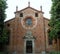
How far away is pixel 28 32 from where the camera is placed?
2969 centimetres

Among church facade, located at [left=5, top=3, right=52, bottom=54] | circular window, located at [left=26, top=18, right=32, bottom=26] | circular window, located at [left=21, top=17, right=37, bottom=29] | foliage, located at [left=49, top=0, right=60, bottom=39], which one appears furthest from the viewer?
circular window, located at [left=26, top=18, right=32, bottom=26]

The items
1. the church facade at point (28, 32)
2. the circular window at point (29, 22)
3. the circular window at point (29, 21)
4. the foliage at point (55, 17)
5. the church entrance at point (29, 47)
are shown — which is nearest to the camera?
the foliage at point (55, 17)

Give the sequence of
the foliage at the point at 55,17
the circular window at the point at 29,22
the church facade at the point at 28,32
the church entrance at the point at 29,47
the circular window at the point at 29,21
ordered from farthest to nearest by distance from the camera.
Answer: the circular window at the point at 29,21 → the circular window at the point at 29,22 → the church entrance at the point at 29,47 → the church facade at the point at 28,32 → the foliage at the point at 55,17

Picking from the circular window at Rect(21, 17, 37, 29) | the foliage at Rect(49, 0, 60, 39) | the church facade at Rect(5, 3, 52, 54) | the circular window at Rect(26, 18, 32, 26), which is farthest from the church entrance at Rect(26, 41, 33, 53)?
the foliage at Rect(49, 0, 60, 39)

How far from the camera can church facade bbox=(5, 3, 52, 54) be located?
2911 cm

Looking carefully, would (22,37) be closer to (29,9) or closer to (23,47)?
(23,47)

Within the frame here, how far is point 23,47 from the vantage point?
29.3 meters

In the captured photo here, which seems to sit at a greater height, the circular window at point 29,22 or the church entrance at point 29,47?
the circular window at point 29,22

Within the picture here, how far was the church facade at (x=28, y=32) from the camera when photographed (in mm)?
29109

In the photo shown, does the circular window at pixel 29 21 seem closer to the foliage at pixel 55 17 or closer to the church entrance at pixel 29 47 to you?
the church entrance at pixel 29 47

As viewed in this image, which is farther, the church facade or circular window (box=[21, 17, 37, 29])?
circular window (box=[21, 17, 37, 29])

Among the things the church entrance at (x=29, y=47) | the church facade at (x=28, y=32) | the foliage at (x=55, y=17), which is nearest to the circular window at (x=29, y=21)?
the church facade at (x=28, y=32)

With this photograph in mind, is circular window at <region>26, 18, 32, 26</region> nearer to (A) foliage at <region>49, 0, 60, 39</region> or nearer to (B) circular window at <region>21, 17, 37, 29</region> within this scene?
(B) circular window at <region>21, 17, 37, 29</region>

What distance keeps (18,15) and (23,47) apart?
5.38 metres
